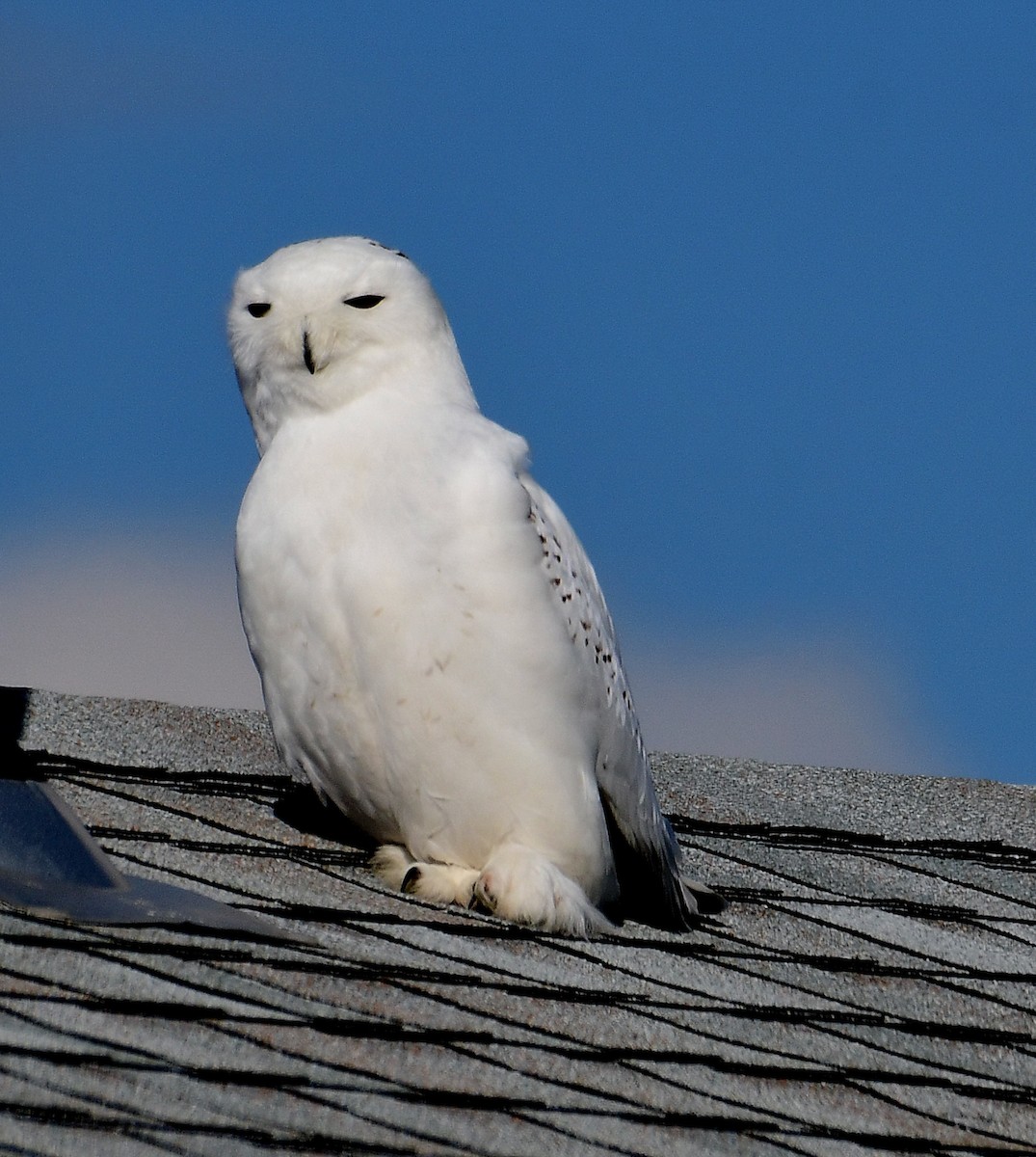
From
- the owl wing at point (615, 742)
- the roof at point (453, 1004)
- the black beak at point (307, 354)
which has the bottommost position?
the roof at point (453, 1004)

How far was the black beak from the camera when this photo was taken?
4488 mm

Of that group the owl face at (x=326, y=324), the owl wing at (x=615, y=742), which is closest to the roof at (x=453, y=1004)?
the owl wing at (x=615, y=742)

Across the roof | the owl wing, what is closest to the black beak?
the owl wing

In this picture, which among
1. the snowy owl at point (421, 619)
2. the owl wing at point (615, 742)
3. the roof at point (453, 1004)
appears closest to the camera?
the roof at point (453, 1004)

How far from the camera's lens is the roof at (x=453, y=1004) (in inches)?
108

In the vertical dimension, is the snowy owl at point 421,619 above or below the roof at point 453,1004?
above

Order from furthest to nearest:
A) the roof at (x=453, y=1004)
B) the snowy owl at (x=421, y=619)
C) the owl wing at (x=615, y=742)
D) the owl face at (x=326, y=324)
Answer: the owl face at (x=326, y=324) < the owl wing at (x=615, y=742) < the snowy owl at (x=421, y=619) < the roof at (x=453, y=1004)

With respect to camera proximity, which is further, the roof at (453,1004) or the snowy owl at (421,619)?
the snowy owl at (421,619)

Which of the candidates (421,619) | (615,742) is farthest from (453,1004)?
(615,742)

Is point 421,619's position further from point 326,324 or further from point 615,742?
point 326,324

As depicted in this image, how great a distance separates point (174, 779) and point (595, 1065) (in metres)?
2.26

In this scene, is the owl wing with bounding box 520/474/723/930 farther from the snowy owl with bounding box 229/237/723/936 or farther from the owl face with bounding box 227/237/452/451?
the owl face with bounding box 227/237/452/451

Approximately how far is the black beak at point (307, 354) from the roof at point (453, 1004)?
1050mm

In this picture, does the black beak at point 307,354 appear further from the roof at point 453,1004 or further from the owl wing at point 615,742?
the roof at point 453,1004
